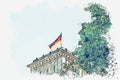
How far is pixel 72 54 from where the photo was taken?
120 ft

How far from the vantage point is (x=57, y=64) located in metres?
38.1

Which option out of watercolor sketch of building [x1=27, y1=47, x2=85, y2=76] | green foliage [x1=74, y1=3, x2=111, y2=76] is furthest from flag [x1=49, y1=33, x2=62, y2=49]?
green foliage [x1=74, y1=3, x2=111, y2=76]

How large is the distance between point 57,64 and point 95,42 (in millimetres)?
2519

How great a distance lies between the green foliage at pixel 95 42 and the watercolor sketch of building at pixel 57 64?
1.73ft

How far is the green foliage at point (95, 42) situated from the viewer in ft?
120

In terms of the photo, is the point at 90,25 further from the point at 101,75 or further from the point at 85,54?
the point at 101,75

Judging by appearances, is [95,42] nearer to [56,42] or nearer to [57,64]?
[57,64]

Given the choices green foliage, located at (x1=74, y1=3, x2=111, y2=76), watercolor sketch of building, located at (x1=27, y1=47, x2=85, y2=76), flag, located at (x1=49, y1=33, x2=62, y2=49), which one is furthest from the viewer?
green foliage, located at (x1=74, y1=3, x2=111, y2=76)

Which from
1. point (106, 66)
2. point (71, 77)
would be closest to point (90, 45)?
point (106, 66)

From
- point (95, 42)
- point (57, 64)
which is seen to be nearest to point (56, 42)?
point (57, 64)

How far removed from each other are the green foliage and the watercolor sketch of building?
527mm

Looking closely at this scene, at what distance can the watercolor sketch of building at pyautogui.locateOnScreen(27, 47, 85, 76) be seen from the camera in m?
35.4

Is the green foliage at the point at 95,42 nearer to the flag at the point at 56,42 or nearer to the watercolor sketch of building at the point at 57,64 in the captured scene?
the watercolor sketch of building at the point at 57,64

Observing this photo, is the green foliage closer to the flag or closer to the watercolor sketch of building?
the watercolor sketch of building
